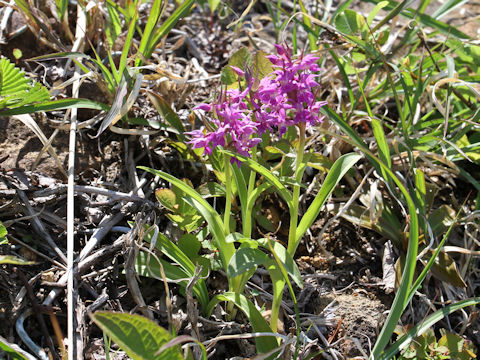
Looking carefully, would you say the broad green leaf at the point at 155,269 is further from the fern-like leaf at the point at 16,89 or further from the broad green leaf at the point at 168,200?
the fern-like leaf at the point at 16,89

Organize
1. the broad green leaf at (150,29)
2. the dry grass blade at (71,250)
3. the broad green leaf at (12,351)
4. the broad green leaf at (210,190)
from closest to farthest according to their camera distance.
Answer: the broad green leaf at (12,351), the dry grass blade at (71,250), the broad green leaf at (210,190), the broad green leaf at (150,29)

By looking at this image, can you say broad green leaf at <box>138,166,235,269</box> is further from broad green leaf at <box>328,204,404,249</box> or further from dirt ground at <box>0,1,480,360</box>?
broad green leaf at <box>328,204,404,249</box>

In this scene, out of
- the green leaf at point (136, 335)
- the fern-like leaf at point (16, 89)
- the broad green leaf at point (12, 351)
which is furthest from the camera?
the fern-like leaf at point (16, 89)

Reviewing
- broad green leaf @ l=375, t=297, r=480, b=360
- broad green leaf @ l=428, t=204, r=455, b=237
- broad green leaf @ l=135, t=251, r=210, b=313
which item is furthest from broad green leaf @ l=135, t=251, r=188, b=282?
broad green leaf @ l=428, t=204, r=455, b=237

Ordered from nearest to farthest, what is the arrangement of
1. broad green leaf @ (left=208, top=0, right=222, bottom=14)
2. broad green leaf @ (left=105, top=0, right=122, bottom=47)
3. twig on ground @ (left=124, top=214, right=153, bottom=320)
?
twig on ground @ (left=124, top=214, right=153, bottom=320) < broad green leaf @ (left=105, top=0, right=122, bottom=47) < broad green leaf @ (left=208, top=0, right=222, bottom=14)

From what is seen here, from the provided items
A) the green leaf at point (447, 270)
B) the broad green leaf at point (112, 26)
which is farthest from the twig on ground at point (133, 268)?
the green leaf at point (447, 270)

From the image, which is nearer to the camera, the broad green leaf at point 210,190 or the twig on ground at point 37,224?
the twig on ground at point 37,224
